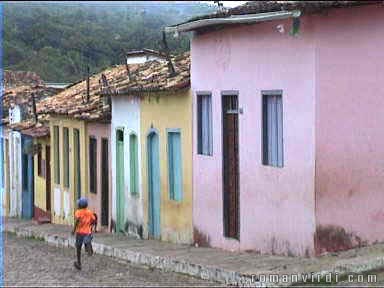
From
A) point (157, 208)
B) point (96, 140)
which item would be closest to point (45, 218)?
point (96, 140)

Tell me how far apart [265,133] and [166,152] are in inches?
153

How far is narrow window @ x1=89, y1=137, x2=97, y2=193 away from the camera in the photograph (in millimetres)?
21484

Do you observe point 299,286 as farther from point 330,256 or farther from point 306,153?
point 306,153

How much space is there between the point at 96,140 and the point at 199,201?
21.6 ft

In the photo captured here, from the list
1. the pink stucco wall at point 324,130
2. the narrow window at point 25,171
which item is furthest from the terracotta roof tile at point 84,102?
the pink stucco wall at point 324,130

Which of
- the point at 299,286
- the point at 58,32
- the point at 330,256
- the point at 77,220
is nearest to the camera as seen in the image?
the point at 299,286

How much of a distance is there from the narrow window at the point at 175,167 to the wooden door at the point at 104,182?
441 cm

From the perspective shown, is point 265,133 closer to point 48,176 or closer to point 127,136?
point 127,136

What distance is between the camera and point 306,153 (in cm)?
1177

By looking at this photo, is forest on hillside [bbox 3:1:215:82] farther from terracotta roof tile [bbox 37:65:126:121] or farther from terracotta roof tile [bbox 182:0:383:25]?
terracotta roof tile [bbox 182:0:383:25]

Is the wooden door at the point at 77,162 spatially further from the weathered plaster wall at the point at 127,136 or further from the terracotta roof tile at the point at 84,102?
the weathered plaster wall at the point at 127,136

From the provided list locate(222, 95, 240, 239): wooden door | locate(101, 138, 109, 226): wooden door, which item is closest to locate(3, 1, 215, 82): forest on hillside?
locate(101, 138, 109, 226): wooden door

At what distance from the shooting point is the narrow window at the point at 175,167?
1603 cm

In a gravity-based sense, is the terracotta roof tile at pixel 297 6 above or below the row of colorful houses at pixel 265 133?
above
